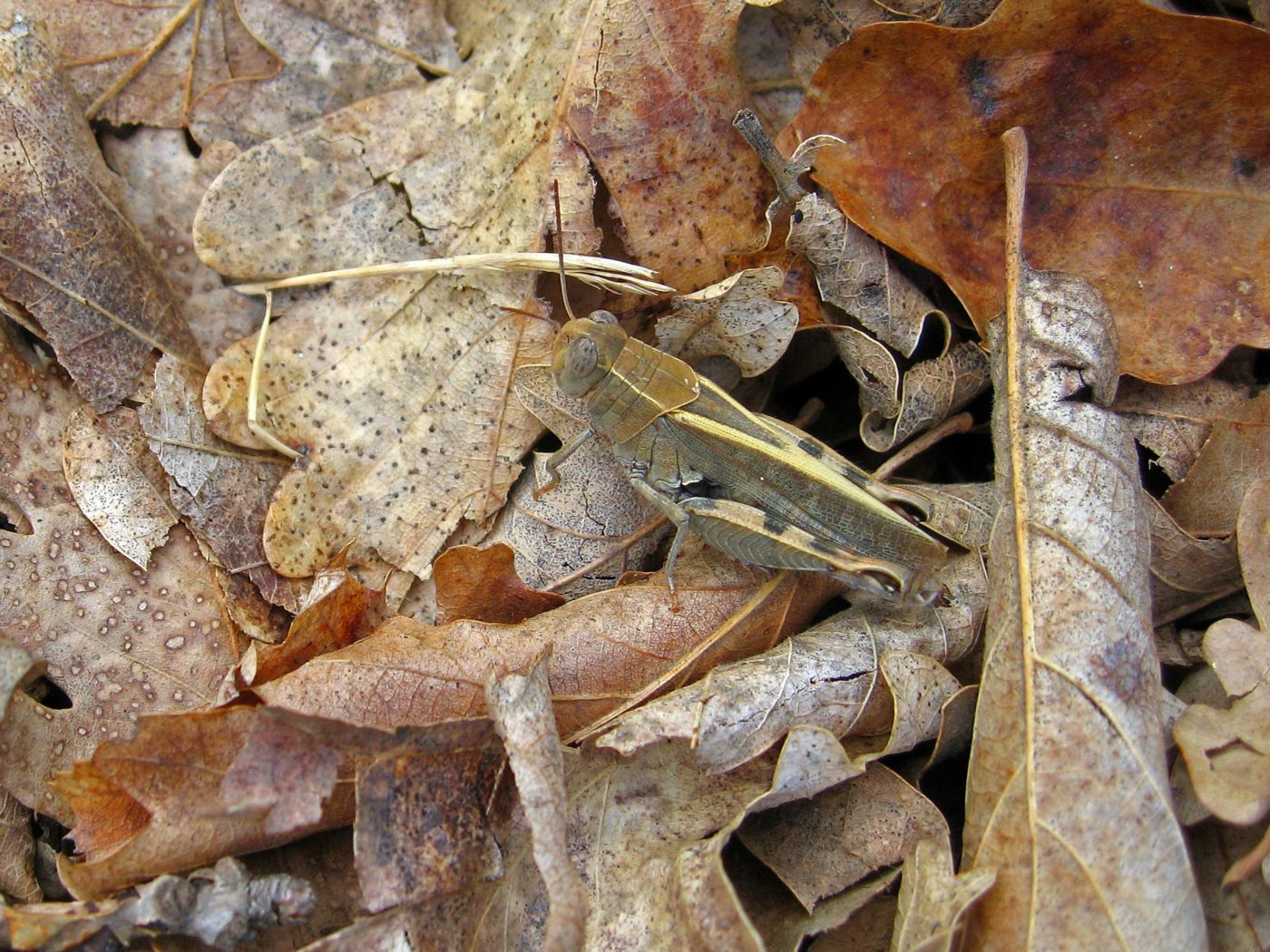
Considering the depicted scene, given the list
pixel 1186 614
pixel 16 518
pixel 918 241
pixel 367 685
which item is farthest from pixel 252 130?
pixel 1186 614

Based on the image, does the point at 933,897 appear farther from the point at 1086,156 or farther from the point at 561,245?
the point at 1086,156

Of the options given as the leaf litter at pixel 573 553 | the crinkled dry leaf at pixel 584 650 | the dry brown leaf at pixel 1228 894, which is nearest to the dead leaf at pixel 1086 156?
the leaf litter at pixel 573 553

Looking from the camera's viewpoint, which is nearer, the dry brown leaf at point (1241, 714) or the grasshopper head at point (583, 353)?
the dry brown leaf at point (1241, 714)

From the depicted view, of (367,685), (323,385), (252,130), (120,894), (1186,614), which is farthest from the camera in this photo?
(252,130)

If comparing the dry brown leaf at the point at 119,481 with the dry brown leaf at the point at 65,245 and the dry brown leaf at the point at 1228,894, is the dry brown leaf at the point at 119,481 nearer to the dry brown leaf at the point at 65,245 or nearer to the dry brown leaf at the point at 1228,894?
the dry brown leaf at the point at 65,245

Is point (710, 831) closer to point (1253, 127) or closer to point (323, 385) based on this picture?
point (323, 385)
